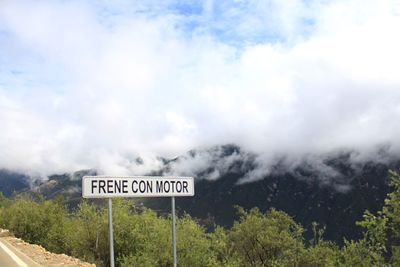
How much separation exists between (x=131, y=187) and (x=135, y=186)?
0.11 meters

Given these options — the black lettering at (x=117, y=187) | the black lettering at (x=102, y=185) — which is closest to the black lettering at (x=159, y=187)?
the black lettering at (x=117, y=187)

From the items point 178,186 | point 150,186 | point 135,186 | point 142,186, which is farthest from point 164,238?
point 135,186

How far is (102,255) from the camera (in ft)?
103

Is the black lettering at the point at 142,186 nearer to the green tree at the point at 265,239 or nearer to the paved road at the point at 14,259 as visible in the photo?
the paved road at the point at 14,259

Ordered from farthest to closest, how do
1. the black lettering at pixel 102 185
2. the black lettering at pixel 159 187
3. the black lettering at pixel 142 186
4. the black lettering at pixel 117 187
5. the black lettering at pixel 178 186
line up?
the black lettering at pixel 178 186 → the black lettering at pixel 159 187 → the black lettering at pixel 142 186 → the black lettering at pixel 117 187 → the black lettering at pixel 102 185

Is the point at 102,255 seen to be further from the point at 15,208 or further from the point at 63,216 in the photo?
the point at 15,208

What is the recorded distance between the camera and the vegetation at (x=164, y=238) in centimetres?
3067

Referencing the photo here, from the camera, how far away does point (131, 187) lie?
10477mm

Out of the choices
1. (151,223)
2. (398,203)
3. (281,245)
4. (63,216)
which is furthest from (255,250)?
(398,203)

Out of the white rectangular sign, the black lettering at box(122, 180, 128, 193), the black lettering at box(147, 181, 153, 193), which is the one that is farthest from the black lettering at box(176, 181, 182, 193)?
the black lettering at box(122, 180, 128, 193)

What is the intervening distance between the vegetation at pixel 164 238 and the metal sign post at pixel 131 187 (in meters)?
12.3

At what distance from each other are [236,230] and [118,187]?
33.4m

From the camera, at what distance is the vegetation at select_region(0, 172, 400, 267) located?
30672 mm

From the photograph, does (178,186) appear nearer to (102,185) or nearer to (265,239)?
(102,185)
